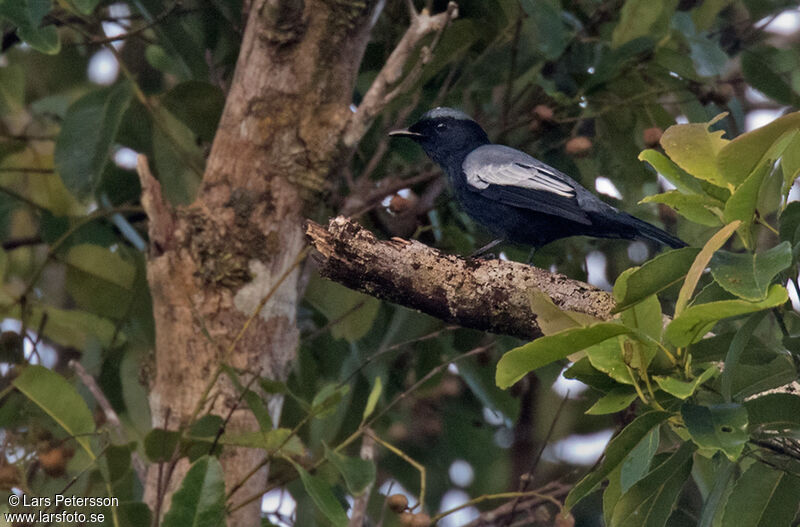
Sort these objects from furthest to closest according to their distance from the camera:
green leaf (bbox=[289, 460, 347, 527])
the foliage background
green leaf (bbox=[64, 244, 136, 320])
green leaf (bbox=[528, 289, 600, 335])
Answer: green leaf (bbox=[64, 244, 136, 320]) < the foliage background < green leaf (bbox=[289, 460, 347, 527]) < green leaf (bbox=[528, 289, 600, 335])

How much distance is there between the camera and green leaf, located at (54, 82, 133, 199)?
410cm

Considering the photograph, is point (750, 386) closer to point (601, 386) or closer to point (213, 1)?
point (601, 386)

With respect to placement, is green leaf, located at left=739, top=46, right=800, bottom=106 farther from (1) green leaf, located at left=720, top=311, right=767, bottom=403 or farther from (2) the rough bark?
(1) green leaf, located at left=720, top=311, right=767, bottom=403

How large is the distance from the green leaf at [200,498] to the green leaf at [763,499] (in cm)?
134

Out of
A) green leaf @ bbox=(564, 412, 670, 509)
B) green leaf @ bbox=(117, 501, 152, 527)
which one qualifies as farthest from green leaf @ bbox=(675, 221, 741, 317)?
green leaf @ bbox=(117, 501, 152, 527)

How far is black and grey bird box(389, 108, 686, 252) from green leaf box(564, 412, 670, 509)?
4.79 ft

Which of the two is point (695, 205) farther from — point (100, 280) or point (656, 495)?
point (100, 280)

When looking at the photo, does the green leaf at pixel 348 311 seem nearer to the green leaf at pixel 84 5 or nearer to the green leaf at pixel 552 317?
the green leaf at pixel 84 5

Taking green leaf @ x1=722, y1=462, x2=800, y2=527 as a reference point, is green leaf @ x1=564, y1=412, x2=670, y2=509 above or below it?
above

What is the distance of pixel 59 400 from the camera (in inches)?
124

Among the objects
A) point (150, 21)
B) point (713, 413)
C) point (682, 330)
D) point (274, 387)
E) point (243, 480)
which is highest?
point (150, 21)

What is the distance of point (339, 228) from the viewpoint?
8.53 ft

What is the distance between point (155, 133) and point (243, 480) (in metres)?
1.78

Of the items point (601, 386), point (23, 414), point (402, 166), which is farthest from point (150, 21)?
point (601, 386)
